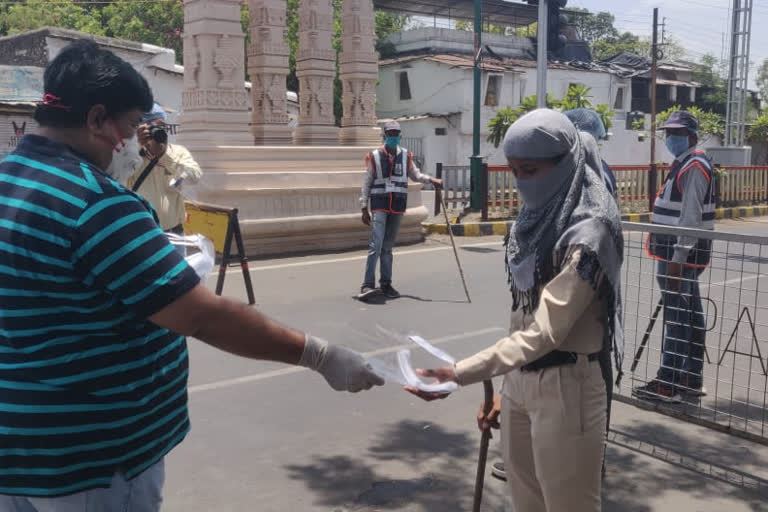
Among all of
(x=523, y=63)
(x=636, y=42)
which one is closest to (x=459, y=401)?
(x=523, y=63)

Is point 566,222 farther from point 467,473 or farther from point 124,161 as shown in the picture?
point 467,473

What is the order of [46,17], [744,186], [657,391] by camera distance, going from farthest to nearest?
[46,17] < [744,186] < [657,391]

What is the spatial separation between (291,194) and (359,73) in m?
2.80

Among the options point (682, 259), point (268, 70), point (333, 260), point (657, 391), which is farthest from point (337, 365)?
point (268, 70)

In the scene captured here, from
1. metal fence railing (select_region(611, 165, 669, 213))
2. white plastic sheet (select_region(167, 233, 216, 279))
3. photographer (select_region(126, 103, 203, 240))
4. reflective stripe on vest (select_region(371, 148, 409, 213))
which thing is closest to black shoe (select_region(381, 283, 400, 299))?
reflective stripe on vest (select_region(371, 148, 409, 213))

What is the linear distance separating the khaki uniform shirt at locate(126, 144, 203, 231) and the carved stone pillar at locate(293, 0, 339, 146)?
679 centimetres

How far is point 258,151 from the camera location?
1105cm

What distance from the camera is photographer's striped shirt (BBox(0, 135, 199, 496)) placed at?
5.48 ft

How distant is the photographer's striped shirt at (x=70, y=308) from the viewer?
167 cm

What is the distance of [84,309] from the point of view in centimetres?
172

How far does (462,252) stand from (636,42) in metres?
58.5

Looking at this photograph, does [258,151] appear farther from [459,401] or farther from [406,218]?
[459,401]

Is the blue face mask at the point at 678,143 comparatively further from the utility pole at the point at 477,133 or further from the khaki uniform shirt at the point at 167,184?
the utility pole at the point at 477,133

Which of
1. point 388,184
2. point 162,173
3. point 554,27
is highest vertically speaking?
point 554,27
